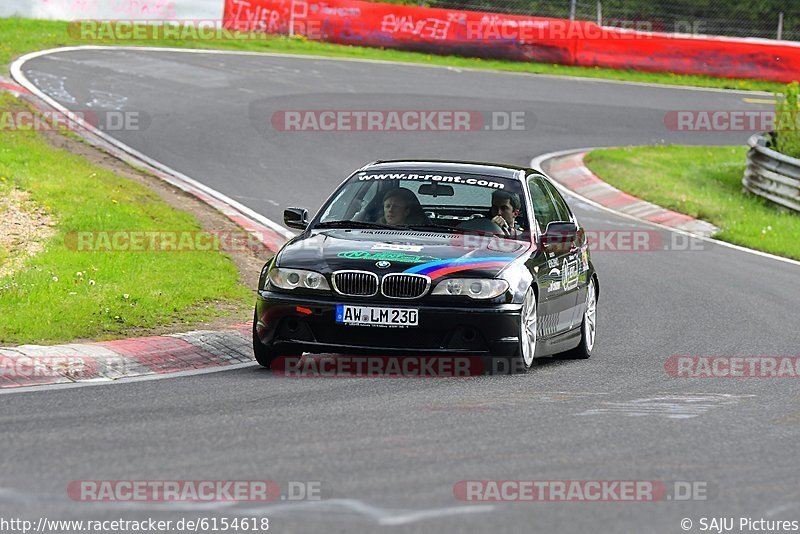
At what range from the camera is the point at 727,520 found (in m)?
5.49

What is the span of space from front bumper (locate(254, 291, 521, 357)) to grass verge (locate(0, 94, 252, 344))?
1517 millimetres

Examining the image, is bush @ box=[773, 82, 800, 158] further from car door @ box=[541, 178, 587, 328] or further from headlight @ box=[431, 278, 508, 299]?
headlight @ box=[431, 278, 508, 299]

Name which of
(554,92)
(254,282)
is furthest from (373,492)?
(554,92)

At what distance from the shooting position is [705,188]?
22781mm

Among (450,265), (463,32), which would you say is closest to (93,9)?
(463,32)

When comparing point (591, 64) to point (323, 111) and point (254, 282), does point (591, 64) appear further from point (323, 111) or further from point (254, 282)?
point (254, 282)

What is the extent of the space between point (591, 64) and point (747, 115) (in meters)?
4.89

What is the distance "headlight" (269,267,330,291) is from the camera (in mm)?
9109

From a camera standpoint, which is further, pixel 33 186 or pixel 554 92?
pixel 554 92

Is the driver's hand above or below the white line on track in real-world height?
above

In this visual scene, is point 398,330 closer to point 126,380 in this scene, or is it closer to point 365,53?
point 126,380

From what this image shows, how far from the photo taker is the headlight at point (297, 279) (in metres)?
9.11

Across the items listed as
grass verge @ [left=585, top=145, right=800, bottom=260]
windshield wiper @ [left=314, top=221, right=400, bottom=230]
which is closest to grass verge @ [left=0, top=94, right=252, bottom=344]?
windshield wiper @ [left=314, top=221, right=400, bottom=230]

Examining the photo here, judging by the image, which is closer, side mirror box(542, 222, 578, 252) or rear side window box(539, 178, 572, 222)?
side mirror box(542, 222, 578, 252)
